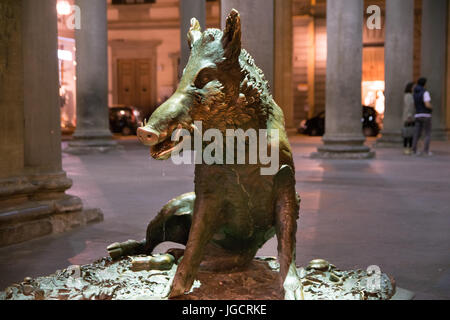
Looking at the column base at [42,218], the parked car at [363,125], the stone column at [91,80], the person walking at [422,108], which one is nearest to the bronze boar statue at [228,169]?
the column base at [42,218]

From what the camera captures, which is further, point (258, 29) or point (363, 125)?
point (363, 125)

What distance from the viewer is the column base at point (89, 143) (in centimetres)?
1614

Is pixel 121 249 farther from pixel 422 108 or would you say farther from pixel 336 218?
pixel 422 108

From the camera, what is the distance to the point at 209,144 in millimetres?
2895

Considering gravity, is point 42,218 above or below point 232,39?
below

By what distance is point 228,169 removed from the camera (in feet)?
9.71

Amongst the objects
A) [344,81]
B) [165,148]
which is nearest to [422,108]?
[344,81]

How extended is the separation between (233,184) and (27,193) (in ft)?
12.0

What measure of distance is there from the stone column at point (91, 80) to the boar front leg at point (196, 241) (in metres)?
13.5

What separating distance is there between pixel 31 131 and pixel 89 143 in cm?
1017

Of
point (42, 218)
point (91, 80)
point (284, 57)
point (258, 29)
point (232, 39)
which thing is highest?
point (284, 57)

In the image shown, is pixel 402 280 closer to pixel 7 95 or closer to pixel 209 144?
pixel 209 144

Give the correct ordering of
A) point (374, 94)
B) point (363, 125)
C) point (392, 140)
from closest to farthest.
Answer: point (392, 140), point (363, 125), point (374, 94)

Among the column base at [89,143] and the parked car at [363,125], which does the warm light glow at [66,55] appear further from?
the column base at [89,143]
